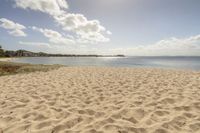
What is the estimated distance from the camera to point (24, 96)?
649cm

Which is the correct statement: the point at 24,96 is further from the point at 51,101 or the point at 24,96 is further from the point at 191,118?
the point at 191,118

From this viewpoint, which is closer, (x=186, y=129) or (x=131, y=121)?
(x=186, y=129)

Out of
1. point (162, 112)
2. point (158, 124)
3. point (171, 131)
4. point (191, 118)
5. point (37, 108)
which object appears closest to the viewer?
point (171, 131)

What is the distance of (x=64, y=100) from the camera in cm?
594

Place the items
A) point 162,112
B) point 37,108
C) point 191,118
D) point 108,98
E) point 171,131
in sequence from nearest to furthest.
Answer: point 171,131 < point 191,118 < point 162,112 < point 37,108 < point 108,98

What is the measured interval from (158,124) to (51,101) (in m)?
3.43

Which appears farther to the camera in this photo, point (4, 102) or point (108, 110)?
point (4, 102)

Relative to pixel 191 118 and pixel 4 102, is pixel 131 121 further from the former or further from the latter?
pixel 4 102

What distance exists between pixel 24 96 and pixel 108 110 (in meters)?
3.42

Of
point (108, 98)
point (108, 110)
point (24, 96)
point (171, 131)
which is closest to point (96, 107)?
point (108, 110)

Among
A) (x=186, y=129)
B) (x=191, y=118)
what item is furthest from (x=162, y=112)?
(x=186, y=129)

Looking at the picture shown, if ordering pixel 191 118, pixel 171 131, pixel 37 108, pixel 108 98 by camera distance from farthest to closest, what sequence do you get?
pixel 108 98, pixel 37 108, pixel 191 118, pixel 171 131

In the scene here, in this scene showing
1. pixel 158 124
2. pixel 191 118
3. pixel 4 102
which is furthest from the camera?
pixel 4 102

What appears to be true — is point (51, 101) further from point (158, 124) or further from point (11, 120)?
point (158, 124)
